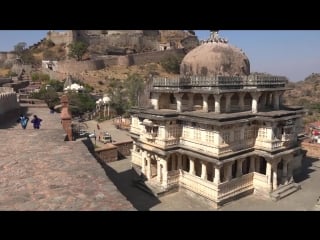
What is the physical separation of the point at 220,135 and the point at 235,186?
2910 millimetres

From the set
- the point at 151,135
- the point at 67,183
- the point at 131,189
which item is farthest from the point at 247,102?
the point at 67,183

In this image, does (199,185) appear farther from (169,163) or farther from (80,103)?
(80,103)

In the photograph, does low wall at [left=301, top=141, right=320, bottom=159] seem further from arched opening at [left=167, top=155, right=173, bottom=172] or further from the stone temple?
arched opening at [left=167, top=155, right=173, bottom=172]

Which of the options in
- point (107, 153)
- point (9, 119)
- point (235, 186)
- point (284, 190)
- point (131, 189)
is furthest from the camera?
point (107, 153)

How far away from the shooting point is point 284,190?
1664 centimetres

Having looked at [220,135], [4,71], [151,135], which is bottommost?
[151,135]

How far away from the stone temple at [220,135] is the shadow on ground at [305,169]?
6.70ft

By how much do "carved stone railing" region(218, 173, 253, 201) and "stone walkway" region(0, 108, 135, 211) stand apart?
6.83 m

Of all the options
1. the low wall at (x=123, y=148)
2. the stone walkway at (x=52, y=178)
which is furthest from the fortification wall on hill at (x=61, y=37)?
the stone walkway at (x=52, y=178)

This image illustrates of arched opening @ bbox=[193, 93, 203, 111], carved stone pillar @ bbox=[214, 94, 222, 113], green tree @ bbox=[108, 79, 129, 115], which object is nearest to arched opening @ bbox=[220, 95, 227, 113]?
carved stone pillar @ bbox=[214, 94, 222, 113]

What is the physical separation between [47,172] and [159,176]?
27.9ft

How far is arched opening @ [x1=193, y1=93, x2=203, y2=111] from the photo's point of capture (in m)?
17.5

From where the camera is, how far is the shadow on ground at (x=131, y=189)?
1577 centimetres

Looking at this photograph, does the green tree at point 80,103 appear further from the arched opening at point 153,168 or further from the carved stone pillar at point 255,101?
the carved stone pillar at point 255,101
